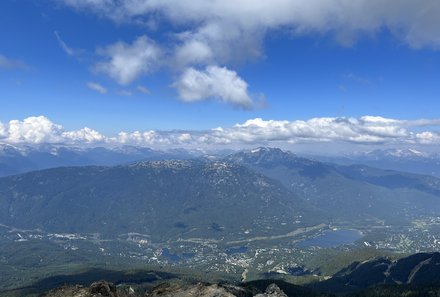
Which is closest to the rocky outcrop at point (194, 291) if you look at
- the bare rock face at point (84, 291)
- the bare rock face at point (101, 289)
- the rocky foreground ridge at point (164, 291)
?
the rocky foreground ridge at point (164, 291)

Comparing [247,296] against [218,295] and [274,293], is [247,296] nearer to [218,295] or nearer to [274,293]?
[274,293]

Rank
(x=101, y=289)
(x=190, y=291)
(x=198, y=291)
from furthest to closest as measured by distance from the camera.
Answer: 1. (x=190, y=291)
2. (x=198, y=291)
3. (x=101, y=289)

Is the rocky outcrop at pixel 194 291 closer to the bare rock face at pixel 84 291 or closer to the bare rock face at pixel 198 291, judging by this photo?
the bare rock face at pixel 198 291

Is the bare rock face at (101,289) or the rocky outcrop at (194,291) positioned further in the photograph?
the rocky outcrop at (194,291)

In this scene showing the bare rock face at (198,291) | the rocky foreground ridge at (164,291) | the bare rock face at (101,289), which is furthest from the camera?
the bare rock face at (198,291)

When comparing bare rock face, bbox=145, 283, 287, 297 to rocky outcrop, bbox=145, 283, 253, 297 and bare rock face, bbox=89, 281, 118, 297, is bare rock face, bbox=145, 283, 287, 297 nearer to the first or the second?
rocky outcrop, bbox=145, 283, 253, 297

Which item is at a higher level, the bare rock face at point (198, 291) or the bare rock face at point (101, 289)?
the bare rock face at point (101, 289)

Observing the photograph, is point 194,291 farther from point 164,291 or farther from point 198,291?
point 164,291

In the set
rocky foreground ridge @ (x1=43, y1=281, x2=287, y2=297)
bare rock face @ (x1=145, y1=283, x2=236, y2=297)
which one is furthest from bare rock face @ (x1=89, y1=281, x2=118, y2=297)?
bare rock face @ (x1=145, y1=283, x2=236, y2=297)

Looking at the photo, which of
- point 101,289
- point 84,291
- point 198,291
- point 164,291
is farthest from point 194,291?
point 84,291

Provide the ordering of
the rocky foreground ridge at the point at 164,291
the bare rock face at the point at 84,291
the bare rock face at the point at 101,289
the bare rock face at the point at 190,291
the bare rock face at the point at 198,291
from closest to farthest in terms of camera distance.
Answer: the bare rock face at the point at 84,291, the rocky foreground ridge at the point at 164,291, the bare rock face at the point at 101,289, the bare rock face at the point at 190,291, the bare rock face at the point at 198,291

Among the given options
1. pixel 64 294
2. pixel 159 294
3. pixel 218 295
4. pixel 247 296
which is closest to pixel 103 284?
pixel 64 294
